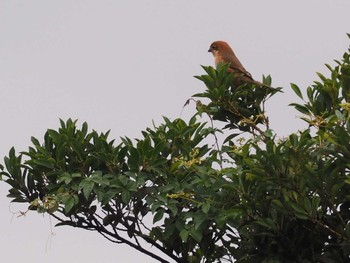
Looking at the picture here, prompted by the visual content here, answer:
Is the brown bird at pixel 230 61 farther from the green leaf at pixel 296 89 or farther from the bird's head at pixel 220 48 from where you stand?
the green leaf at pixel 296 89

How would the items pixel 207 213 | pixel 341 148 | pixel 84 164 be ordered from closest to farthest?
pixel 341 148, pixel 207 213, pixel 84 164

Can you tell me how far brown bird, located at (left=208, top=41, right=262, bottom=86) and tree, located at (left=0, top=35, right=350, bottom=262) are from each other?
0.34 feet

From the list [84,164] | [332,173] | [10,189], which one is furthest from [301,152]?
[10,189]

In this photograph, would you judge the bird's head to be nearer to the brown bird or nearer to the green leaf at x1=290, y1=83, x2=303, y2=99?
the brown bird

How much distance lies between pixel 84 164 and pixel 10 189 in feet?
2.20

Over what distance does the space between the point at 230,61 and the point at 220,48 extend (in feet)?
1.73

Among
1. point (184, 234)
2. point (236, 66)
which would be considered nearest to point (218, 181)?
point (184, 234)

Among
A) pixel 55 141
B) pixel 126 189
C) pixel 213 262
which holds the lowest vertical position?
pixel 213 262

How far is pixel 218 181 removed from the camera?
18.7 ft

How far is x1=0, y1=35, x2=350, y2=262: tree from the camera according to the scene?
531 centimetres

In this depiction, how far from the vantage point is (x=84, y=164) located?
20.0 feet

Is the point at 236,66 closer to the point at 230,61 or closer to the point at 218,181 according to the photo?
the point at 230,61

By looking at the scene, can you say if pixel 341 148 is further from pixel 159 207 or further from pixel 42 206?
pixel 42 206

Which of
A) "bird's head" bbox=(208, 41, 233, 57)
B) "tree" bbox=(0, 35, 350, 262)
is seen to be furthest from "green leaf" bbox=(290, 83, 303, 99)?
"bird's head" bbox=(208, 41, 233, 57)
